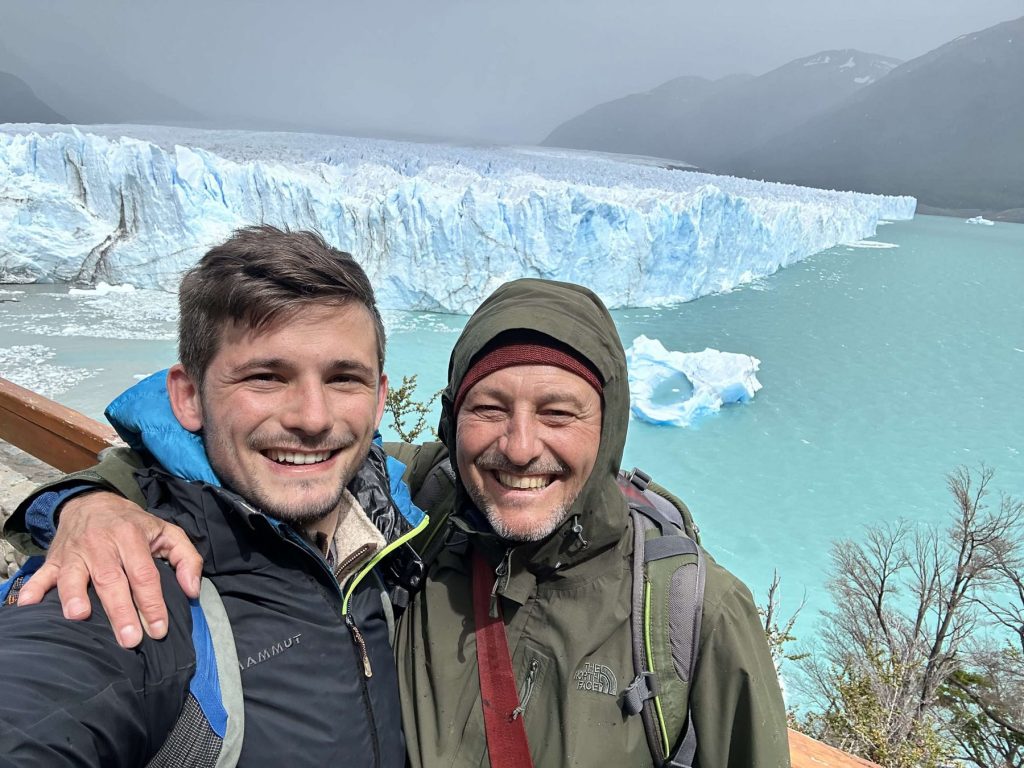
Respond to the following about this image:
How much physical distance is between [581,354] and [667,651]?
0.50 m

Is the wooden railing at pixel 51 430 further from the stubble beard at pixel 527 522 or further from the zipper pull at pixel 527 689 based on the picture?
the zipper pull at pixel 527 689

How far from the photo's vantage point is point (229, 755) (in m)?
0.74

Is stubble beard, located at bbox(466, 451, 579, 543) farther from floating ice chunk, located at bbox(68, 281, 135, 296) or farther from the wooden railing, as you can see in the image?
floating ice chunk, located at bbox(68, 281, 135, 296)

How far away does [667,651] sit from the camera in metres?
0.93

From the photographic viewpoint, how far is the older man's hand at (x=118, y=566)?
67 cm

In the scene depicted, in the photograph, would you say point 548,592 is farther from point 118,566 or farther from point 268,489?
point 118,566

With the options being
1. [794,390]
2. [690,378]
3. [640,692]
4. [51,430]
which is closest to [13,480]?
[51,430]

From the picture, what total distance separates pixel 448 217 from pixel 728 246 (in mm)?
7925

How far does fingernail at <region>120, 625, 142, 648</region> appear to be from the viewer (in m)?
0.65

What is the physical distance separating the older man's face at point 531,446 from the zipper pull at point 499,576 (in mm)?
49

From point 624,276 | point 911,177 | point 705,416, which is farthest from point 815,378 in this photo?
point 911,177

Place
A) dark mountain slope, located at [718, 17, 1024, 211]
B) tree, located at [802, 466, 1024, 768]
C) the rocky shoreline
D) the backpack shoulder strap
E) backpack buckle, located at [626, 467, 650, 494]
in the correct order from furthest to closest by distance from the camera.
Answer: dark mountain slope, located at [718, 17, 1024, 211] → tree, located at [802, 466, 1024, 768] → the rocky shoreline → backpack buckle, located at [626, 467, 650, 494] → the backpack shoulder strap

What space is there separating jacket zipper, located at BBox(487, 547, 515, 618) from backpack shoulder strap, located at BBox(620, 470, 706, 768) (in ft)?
0.72

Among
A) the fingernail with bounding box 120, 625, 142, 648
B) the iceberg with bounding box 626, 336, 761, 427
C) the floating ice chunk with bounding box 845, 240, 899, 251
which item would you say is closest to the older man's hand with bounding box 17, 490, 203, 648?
the fingernail with bounding box 120, 625, 142, 648
